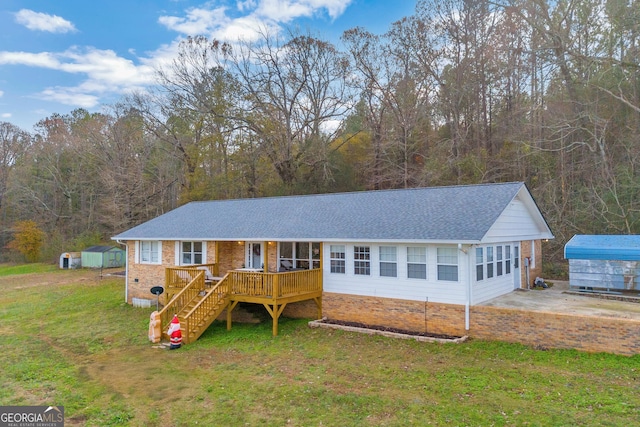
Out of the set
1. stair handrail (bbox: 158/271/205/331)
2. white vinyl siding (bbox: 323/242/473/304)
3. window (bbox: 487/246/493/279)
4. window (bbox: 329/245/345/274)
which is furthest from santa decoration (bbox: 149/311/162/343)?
window (bbox: 487/246/493/279)

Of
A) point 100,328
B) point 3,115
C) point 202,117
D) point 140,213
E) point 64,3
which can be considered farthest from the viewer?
point 3,115

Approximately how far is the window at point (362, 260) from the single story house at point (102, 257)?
25827mm

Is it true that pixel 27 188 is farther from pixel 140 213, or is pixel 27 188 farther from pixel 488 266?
pixel 488 266

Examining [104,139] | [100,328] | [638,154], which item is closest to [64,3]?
[104,139]

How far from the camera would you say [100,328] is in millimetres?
14219

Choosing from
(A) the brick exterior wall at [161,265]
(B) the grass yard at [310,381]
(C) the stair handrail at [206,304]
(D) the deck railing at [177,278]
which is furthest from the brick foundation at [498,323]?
(D) the deck railing at [177,278]

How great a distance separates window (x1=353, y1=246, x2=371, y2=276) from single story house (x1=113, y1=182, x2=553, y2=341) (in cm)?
3

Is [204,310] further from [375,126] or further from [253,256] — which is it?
[375,126]

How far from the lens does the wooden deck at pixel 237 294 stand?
41.4ft

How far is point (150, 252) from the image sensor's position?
714 inches

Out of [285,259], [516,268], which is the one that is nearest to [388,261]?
[285,259]

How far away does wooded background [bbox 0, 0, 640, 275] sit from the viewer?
19703 mm

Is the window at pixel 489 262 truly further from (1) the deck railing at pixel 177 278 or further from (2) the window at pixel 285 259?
(1) the deck railing at pixel 177 278

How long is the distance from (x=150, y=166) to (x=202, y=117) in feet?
27.6
